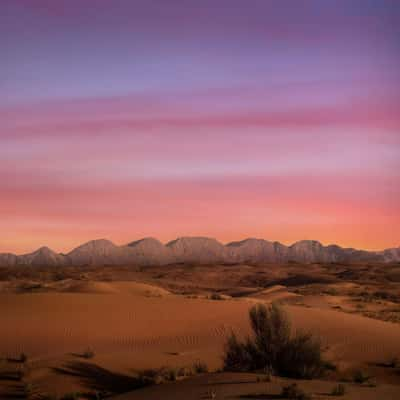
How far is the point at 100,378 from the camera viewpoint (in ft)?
47.6

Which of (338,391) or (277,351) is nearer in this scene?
(338,391)

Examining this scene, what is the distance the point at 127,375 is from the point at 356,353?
8.14 meters

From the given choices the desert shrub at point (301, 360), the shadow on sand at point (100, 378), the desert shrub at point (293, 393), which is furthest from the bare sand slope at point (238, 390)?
the shadow on sand at point (100, 378)

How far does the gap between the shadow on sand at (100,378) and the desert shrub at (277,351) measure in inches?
99.1

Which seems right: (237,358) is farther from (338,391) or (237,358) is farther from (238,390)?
(338,391)

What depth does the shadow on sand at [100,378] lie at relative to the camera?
547 inches

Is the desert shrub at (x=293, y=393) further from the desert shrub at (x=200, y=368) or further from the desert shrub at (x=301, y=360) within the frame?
the desert shrub at (x=200, y=368)

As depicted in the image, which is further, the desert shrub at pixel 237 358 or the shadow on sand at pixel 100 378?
the desert shrub at pixel 237 358

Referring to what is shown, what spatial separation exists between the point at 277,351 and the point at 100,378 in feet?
14.7

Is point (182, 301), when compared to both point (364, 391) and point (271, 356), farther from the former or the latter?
point (364, 391)

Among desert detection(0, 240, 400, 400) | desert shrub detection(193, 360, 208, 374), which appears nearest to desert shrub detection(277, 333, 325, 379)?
desert detection(0, 240, 400, 400)

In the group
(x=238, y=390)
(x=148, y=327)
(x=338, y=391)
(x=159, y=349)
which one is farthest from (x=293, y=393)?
(x=148, y=327)

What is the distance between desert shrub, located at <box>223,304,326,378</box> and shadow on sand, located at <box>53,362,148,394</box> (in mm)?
2517

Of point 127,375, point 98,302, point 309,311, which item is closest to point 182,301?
point 98,302
